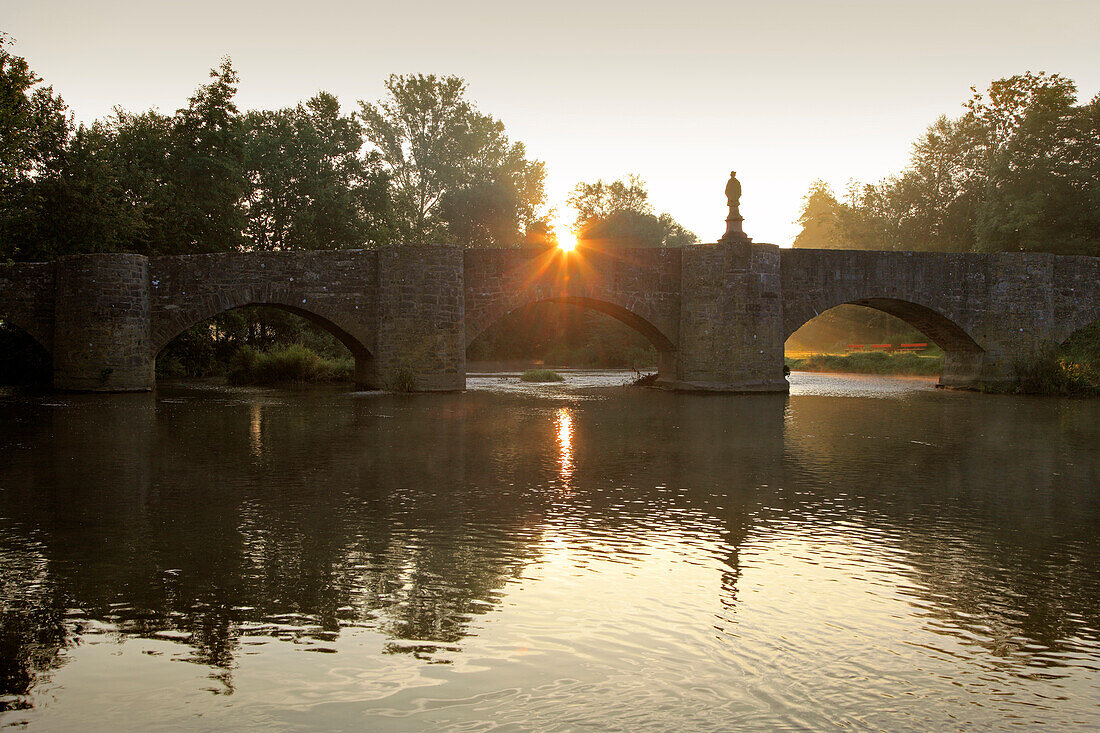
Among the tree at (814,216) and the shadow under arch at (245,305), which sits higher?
the tree at (814,216)

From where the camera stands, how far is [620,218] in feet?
167

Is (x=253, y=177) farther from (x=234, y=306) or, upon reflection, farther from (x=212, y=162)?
(x=234, y=306)

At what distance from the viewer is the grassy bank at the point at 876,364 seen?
34.3 metres

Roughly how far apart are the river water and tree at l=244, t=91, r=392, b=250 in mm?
27224

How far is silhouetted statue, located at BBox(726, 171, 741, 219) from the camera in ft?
77.0

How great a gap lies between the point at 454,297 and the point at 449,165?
30872 millimetres

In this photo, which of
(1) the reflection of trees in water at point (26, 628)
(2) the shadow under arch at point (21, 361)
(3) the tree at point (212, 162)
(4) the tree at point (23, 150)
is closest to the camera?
(1) the reflection of trees in water at point (26, 628)

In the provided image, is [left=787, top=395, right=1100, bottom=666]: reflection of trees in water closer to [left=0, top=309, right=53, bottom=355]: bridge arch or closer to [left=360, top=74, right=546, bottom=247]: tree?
[left=0, top=309, right=53, bottom=355]: bridge arch

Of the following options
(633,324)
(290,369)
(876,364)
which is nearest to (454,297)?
(633,324)

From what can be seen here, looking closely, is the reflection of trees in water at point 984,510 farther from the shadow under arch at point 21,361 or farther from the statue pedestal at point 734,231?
the shadow under arch at point 21,361

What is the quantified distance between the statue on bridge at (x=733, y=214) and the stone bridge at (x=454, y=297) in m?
0.29

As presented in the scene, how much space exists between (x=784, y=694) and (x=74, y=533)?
16.4 feet

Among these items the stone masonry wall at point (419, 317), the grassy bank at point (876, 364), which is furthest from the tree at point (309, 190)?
the grassy bank at point (876, 364)

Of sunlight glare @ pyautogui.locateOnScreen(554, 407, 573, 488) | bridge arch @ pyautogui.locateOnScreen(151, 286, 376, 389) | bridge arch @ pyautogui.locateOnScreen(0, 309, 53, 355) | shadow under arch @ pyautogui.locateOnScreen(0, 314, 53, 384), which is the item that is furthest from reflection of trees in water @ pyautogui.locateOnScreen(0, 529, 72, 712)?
shadow under arch @ pyautogui.locateOnScreen(0, 314, 53, 384)
